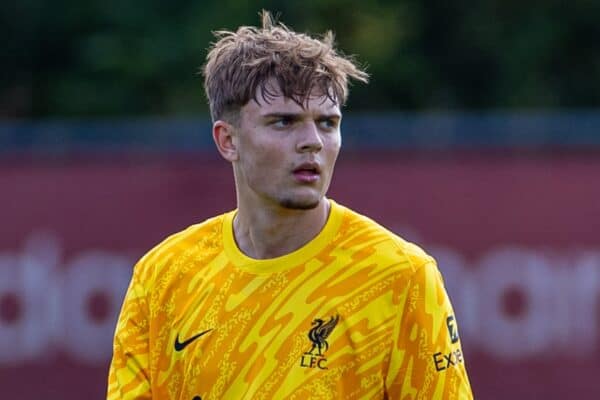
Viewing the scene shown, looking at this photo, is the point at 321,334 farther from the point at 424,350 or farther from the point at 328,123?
the point at 328,123

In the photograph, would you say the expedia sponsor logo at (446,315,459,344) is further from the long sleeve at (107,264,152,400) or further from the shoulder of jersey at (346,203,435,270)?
the long sleeve at (107,264,152,400)

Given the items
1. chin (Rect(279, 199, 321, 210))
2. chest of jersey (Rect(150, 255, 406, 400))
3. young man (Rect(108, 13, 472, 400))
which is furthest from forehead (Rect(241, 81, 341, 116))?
chest of jersey (Rect(150, 255, 406, 400))

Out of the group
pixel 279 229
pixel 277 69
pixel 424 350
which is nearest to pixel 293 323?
pixel 279 229

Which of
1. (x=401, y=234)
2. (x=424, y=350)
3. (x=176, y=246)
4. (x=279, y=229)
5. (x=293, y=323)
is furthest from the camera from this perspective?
(x=401, y=234)

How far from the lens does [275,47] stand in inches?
193

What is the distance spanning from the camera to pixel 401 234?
38.5ft

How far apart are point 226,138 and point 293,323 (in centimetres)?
65

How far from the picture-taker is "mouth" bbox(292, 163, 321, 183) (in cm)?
481

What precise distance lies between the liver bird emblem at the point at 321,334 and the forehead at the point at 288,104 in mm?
628

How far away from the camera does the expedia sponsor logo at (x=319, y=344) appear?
4.78 m

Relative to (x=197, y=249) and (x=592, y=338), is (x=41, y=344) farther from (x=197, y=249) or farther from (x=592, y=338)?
(x=197, y=249)

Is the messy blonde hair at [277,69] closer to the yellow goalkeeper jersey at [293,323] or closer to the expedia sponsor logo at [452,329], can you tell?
the yellow goalkeeper jersey at [293,323]

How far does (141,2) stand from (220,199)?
7137mm

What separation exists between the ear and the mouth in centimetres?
32
